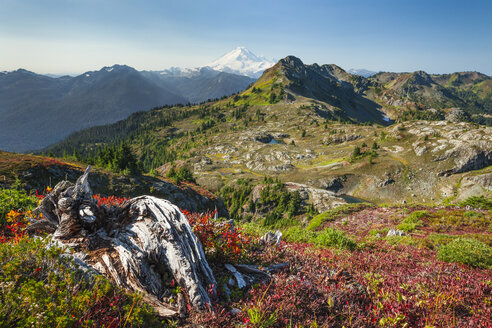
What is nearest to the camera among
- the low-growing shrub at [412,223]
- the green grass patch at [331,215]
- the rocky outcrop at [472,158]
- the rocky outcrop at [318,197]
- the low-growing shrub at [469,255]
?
the low-growing shrub at [469,255]

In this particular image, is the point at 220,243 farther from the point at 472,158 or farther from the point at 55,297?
the point at 472,158

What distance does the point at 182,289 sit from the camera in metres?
4.84

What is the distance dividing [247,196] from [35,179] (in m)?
81.0

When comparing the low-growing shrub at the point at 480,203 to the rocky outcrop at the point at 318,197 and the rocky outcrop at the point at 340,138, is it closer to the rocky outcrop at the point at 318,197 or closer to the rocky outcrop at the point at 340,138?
the rocky outcrop at the point at 318,197

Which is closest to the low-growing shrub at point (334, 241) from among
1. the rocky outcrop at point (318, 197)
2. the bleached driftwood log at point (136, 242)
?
the bleached driftwood log at point (136, 242)

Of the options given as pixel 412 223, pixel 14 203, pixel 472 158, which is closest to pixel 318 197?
pixel 472 158

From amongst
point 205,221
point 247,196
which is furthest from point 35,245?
point 247,196

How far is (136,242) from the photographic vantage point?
575 cm

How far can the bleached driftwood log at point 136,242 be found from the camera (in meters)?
4.91

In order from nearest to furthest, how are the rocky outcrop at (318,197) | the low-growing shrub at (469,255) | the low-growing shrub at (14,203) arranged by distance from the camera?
the low-growing shrub at (14,203) < the low-growing shrub at (469,255) < the rocky outcrop at (318,197)

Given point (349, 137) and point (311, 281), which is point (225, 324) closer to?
point (311, 281)

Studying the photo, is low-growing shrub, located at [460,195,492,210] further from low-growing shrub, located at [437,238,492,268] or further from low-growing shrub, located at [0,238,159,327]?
low-growing shrub, located at [0,238,159,327]

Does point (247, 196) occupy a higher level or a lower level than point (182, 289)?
lower

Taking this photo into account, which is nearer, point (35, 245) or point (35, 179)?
point (35, 245)
